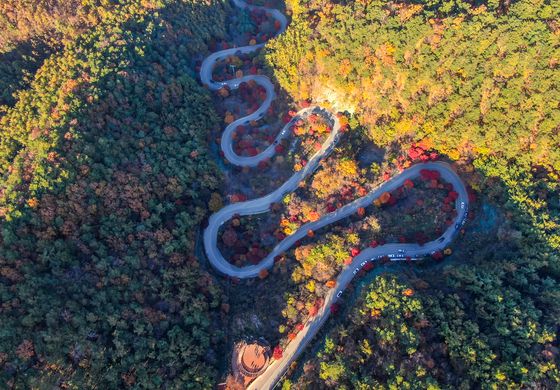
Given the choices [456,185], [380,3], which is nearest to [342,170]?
[456,185]

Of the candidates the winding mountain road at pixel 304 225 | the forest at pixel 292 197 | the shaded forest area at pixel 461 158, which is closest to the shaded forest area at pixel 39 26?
the forest at pixel 292 197

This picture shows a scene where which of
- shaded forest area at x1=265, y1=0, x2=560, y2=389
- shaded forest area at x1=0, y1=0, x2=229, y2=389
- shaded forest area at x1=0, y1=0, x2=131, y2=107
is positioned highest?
shaded forest area at x1=0, y1=0, x2=131, y2=107

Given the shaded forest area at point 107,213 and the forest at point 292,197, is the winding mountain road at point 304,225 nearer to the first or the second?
the forest at point 292,197

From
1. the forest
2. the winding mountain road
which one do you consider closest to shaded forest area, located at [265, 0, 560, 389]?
the forest

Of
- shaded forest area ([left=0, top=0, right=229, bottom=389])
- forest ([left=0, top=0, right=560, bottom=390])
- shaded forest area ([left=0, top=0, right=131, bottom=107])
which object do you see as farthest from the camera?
shaded forest area ([left=0, top=0, right=131, bottom=107])

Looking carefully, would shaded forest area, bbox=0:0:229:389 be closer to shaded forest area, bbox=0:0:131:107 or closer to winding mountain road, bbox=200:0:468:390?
shaded forest area, bbox=0:0:131:107

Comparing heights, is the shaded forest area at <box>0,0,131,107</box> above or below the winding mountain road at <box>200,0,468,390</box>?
above

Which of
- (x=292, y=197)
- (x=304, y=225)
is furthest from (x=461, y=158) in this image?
(x=292, y=197)

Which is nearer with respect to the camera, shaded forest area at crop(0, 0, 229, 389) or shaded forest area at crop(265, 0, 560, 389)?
shaded forest area at crop(265, 0, 560, 389)
